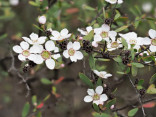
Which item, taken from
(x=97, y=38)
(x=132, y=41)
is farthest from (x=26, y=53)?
(x=132, y=41)

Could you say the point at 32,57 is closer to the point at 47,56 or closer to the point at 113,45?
the point at 47,56

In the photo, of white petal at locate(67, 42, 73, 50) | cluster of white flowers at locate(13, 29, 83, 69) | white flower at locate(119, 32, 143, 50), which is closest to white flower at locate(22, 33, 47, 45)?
cluster of white flowers at locate(13, 29, 83, 69)

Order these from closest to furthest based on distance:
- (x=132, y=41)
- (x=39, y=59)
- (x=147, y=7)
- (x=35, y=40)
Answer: (x=39, y=59), (x=35, y=40), (x=132, y=41), (x=147, y=7)

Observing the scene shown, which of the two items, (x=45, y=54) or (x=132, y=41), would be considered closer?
(x=45, y=54)

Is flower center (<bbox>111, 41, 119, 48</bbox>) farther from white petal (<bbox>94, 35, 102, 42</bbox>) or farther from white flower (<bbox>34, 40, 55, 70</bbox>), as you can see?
white flower (<bbox>34, 40, 55, 70</bbox>)

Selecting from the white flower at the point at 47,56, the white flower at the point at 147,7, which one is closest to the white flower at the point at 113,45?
the white flower at the point at 47,56

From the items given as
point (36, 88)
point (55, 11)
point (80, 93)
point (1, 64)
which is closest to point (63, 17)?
point (55, 11)

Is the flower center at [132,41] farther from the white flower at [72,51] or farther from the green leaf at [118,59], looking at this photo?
the white flower at [72,51]
